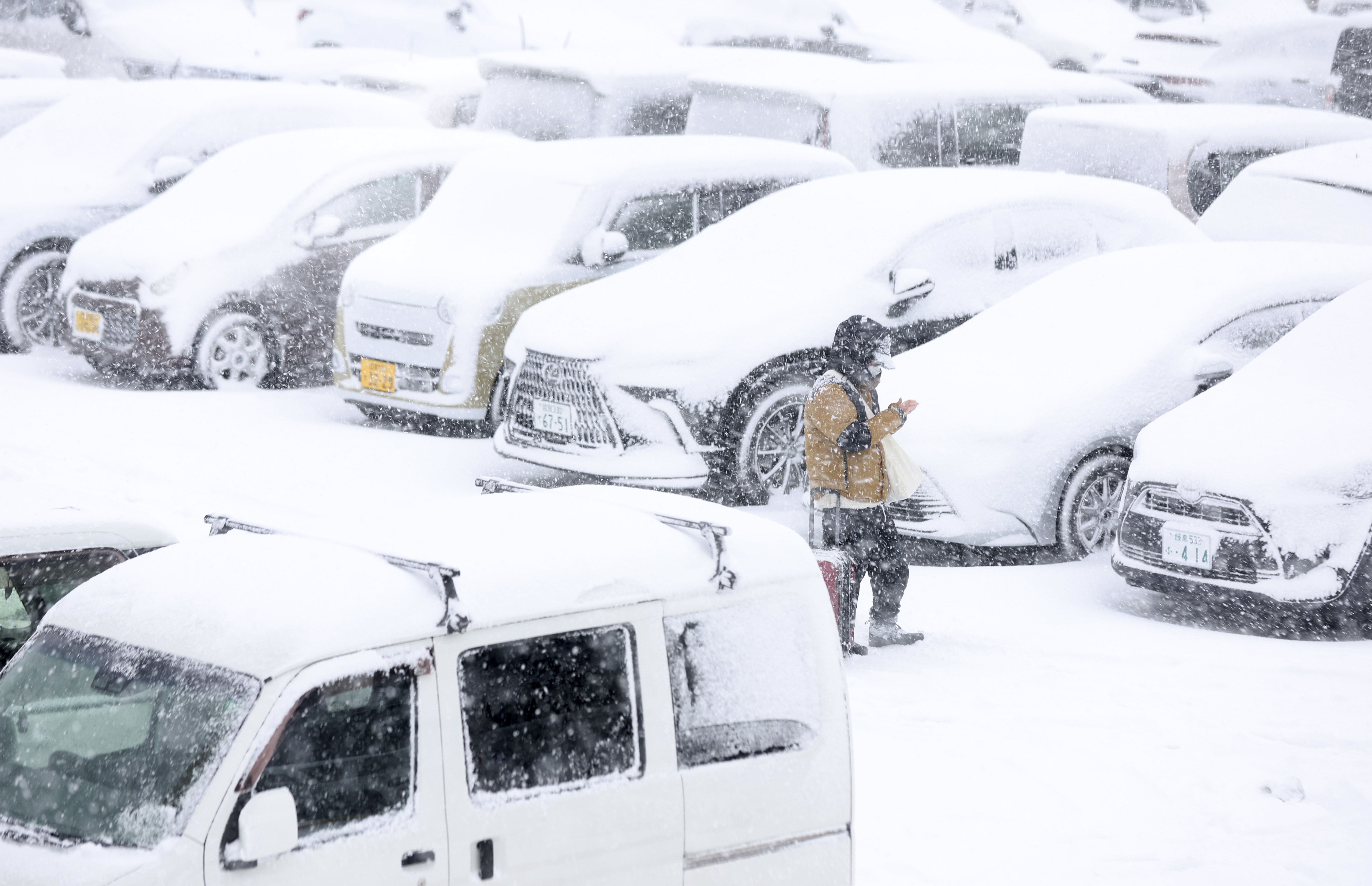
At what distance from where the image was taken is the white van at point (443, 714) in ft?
10.9

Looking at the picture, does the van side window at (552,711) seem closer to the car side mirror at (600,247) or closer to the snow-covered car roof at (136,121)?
the car side mirror at (600,247)

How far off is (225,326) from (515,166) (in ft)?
7.41

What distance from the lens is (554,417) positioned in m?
A: 9.08

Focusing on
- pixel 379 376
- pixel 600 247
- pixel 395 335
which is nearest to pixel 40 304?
pixel 379 376

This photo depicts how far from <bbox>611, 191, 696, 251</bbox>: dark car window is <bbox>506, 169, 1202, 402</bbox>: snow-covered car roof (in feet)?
1.69

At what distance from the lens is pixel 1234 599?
285 inches

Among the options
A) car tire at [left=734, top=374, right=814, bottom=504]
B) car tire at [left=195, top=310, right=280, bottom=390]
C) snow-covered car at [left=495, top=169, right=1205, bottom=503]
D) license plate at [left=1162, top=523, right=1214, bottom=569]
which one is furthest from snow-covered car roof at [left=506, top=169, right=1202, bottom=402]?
car tire at [left=195, top=310, right=280, bottom=390]

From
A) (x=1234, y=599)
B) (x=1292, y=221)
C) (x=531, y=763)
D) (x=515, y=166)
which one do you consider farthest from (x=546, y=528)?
(x=1292, y=221)

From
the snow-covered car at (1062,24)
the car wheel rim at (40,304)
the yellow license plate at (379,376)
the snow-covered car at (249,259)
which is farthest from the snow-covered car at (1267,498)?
the snow-covered car at (1062,24)

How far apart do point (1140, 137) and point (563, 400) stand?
5.49 metres

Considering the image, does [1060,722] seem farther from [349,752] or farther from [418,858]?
[349,752]

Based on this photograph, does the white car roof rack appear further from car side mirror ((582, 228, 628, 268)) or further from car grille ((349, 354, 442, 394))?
car side mirror ((582, 228, 628, 268))

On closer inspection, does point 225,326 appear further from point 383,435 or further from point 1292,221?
point 1292,221

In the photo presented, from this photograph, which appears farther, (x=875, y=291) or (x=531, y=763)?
(x=875, y=291)
